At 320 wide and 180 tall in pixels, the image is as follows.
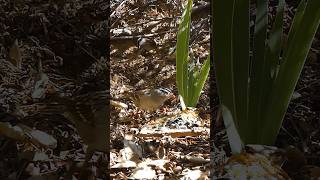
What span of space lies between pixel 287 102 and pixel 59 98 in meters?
0.68

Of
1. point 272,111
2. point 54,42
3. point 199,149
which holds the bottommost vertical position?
point 199,149

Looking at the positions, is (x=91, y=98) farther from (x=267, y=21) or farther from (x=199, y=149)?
(x=267, y=21)

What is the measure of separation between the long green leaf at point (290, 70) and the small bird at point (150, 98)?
0.40 meters

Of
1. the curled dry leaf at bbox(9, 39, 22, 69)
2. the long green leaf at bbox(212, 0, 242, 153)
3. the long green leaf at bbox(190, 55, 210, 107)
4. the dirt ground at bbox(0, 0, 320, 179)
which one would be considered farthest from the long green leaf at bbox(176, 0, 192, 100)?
the curled dry leaf at bbox(9, 39, 22, 69)

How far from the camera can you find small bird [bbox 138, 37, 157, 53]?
1683mm

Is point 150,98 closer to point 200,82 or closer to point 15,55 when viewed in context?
point 200,82

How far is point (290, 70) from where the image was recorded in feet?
4.20

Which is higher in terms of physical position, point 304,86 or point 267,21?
point 267,21

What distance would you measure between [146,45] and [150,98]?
7.6 inches

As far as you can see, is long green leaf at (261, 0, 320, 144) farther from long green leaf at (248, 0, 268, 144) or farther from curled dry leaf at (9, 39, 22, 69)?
curled dry leaf at (9, 39, 22, 69)

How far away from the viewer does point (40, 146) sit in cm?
147

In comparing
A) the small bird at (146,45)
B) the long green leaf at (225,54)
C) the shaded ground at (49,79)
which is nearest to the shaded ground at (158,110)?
the small bird at (146,45)

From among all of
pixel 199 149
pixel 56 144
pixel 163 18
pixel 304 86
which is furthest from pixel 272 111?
pixel 56 144

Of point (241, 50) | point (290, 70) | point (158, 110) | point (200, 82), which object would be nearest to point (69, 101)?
point (158, 110)
